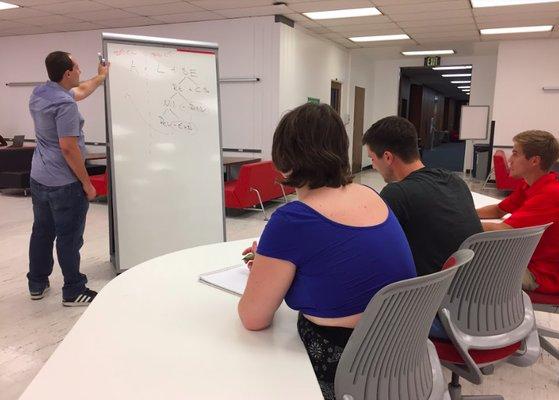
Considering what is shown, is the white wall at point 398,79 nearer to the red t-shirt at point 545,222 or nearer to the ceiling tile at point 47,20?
the ceiling tile at point 47,20

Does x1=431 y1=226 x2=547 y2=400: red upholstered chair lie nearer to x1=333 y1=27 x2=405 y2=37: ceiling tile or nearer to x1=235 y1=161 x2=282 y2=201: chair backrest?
x1=235 y1=161 x2=282 y2=201: chair backrest

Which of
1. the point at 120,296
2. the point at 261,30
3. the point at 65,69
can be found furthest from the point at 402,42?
the point at 120,296

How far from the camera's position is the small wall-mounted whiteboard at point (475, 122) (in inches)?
361

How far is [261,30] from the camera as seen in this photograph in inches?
266

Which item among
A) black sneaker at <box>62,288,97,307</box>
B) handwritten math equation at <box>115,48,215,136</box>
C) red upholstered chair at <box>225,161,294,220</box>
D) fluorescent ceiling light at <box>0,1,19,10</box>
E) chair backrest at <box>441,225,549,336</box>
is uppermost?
fluorescent ceiling light at <box>0,1,19,10</box>

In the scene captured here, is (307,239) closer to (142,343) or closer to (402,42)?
(142,343)

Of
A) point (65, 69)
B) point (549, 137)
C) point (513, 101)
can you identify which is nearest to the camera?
point (549, 137)

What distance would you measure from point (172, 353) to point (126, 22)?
7.09m

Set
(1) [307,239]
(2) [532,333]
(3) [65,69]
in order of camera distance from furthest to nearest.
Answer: (3) [65,69], (2) [532,333], (1) [307,239]

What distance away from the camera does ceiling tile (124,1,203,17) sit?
604 centimetres

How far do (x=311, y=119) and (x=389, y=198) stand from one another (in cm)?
60

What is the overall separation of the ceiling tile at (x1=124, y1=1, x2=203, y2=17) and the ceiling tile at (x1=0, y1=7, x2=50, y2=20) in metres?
1.37

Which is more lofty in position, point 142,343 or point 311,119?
point 311,119

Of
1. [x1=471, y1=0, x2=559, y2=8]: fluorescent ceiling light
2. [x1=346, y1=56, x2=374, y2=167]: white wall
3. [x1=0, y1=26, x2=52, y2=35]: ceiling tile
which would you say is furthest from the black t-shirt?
[x1=0, y1=26, x2=52, y2=35]: ceiling tile
